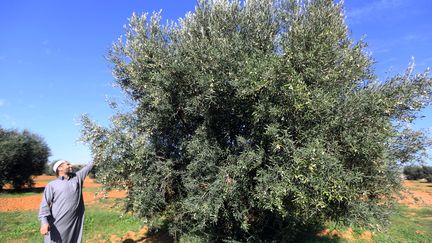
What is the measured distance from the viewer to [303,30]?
366 inches

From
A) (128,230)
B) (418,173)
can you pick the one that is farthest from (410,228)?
(418,173)

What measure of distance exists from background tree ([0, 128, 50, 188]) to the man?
2938 cm

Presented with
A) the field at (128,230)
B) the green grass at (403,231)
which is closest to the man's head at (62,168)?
the field at (128,230)

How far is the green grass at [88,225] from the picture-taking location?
48.4ft

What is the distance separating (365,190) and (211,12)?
6896 mm

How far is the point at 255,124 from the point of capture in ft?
30.3

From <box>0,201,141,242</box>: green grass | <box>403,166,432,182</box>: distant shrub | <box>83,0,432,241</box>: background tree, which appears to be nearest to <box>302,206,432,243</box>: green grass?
<box>83,0,432,241</box>: background tree

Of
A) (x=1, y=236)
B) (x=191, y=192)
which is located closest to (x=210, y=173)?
(x=191, y=192)

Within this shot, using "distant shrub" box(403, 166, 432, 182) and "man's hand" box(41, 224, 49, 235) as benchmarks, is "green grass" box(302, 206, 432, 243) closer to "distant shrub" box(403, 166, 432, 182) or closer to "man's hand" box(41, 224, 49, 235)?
"man's hand" box(41, 224, 49, 235)

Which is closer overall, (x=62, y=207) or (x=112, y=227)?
(x=62, y=207)

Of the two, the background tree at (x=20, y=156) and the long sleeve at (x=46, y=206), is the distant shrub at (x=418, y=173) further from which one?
the long sleeve at (x=46, y=206)

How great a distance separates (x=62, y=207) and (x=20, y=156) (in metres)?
31.9

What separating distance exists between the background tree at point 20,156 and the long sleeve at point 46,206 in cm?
2946

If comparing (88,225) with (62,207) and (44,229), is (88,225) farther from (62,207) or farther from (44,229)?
(44,229)
